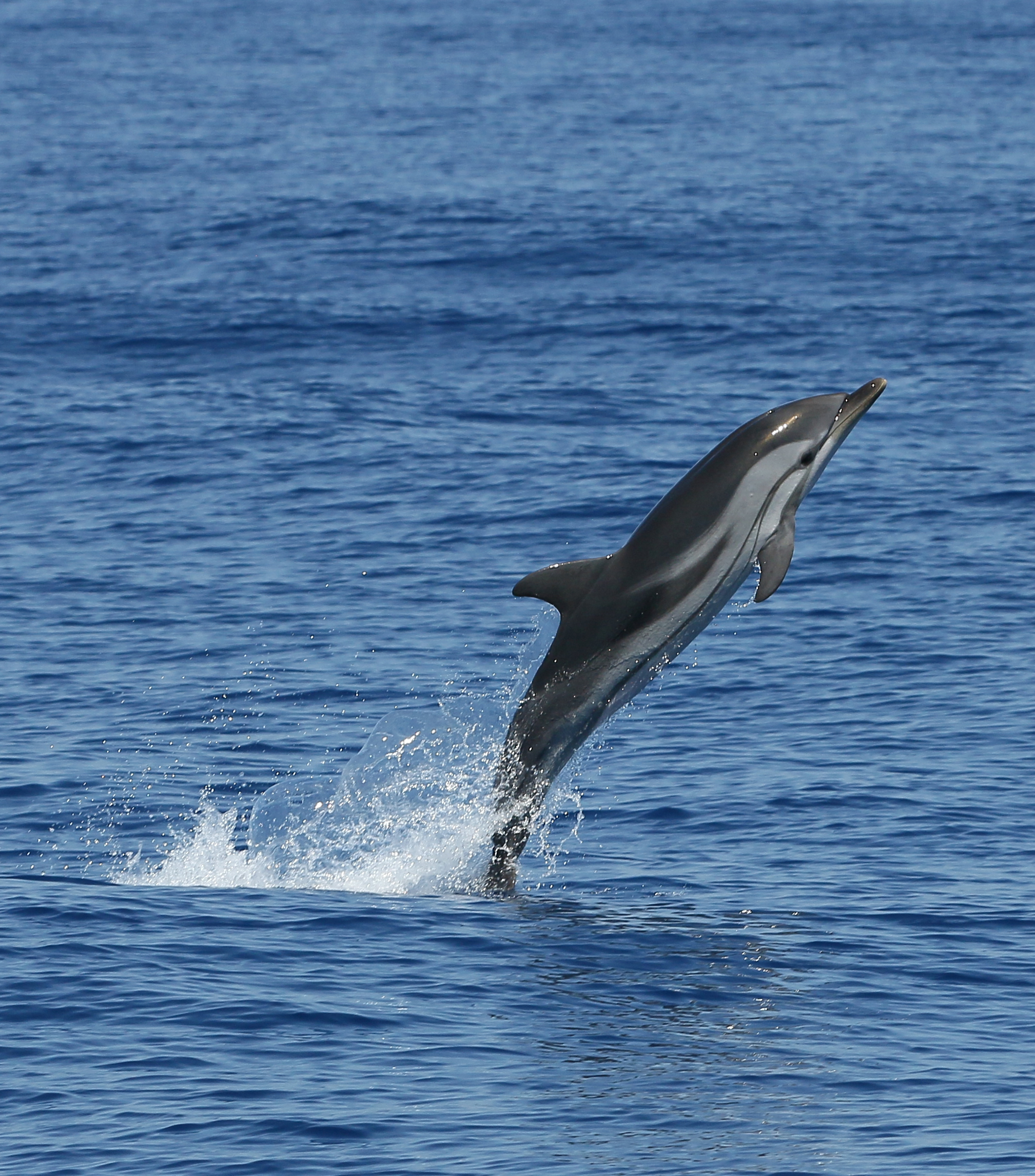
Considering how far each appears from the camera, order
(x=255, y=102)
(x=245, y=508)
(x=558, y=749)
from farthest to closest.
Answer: (x=255, y=102)
(x=245, y=508)
(x=558, y=749)

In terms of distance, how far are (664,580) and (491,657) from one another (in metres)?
13.3

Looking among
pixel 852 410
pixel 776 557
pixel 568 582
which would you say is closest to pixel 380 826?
pixel 568 582

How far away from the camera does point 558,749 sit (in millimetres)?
19703

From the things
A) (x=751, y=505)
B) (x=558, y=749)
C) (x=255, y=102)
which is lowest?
(x=255, y=102)

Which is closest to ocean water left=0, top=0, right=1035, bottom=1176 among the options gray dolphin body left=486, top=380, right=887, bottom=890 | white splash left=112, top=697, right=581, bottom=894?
white splash left=112, top=697, right=581, bottom=894

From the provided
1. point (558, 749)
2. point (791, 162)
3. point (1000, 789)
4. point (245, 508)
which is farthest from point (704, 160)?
point (558, 749)

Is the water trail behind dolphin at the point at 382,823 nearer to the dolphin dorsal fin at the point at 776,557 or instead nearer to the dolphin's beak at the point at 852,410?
the dolphin dorsal fin at the point at 776,557

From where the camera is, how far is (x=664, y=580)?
18688mm

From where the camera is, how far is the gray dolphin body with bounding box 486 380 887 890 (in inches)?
719

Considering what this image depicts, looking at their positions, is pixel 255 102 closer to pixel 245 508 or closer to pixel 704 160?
pixel 704 160

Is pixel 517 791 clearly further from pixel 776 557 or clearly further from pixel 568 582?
pixel 776 557

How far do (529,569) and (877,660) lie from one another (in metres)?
6.83

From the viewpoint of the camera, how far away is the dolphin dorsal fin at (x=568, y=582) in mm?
18891

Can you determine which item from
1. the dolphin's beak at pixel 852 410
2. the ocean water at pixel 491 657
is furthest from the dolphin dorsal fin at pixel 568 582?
the ocean water at pixel 491 657
